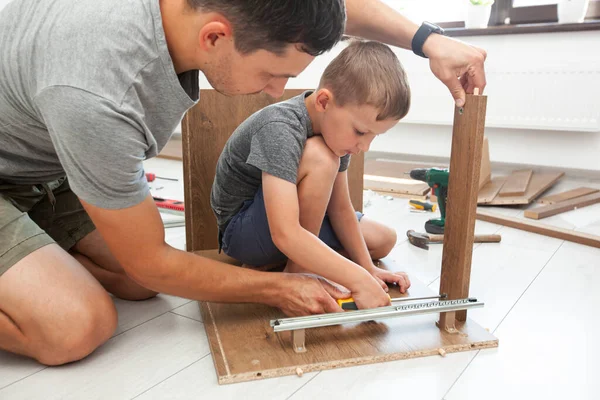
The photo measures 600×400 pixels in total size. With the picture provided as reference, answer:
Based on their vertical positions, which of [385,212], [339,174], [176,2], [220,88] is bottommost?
[385,212]

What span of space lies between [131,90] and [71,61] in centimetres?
9

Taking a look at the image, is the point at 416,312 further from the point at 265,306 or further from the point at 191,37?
the point at 191,37

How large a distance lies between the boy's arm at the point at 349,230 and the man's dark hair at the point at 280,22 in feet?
1.90

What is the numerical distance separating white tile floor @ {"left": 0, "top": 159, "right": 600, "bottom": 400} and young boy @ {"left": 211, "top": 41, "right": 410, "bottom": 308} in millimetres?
202

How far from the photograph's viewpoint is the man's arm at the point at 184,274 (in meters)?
0.90

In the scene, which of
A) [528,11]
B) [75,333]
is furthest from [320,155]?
[528,11]

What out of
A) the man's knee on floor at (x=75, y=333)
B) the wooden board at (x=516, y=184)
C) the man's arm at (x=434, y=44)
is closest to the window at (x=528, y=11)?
the wooden board at (x=516, y=184)

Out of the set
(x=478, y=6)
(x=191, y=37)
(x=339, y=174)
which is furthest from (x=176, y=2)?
(x=478, y=6)

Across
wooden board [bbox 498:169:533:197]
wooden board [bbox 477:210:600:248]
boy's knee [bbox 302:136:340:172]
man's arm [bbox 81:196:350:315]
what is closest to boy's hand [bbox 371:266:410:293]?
man's arm [bbox 81:196:350:315]

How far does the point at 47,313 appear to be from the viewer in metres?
0.98

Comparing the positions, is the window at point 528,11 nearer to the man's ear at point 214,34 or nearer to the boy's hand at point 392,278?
the boy's hand at point 392,278

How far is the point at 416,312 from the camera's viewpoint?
1085 mm

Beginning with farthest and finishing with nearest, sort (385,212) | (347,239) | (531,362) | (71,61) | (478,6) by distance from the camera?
1. (478,6)
2. (385,212)
3. (347,239)
4. (531,362)
5. (71,61)

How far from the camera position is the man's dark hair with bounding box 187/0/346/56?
2.50ft
